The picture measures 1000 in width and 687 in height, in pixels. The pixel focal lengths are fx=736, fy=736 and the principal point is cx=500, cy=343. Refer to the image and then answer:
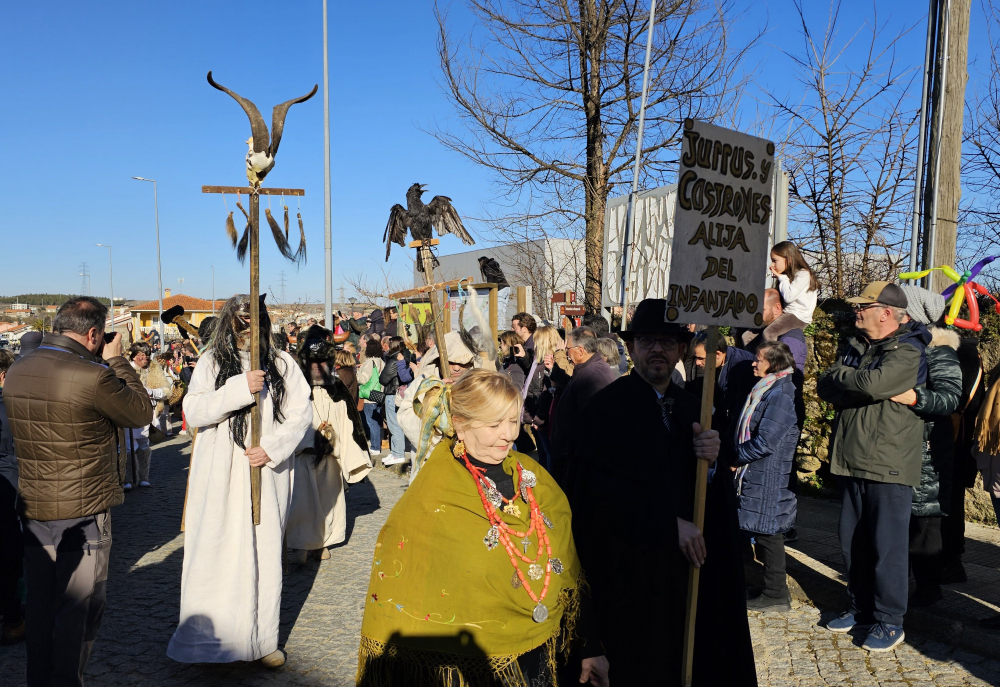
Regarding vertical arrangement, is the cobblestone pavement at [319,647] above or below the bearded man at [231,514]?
below

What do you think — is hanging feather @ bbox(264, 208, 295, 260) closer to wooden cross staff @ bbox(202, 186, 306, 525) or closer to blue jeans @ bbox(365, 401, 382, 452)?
wooden cross staff @ bbox(202, 186, 306, 525)

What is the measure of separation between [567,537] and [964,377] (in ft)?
13.7

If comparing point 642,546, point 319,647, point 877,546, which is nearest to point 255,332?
point 319,647

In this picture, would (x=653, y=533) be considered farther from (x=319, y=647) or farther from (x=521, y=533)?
(x=319, y=647)

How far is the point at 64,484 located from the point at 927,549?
519 centimetres

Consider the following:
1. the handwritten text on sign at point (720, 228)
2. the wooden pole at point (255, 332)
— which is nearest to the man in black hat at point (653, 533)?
the handwritten text on sign at point (720, 228)

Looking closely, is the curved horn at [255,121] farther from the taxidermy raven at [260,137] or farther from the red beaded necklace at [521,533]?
the red beaded necklace at [521,533]

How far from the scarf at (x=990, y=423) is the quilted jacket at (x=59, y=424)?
507 centimetres

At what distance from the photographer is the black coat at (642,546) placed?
10.3 ft

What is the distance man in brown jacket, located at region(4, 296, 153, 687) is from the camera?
3656mm

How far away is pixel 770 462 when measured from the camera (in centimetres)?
514

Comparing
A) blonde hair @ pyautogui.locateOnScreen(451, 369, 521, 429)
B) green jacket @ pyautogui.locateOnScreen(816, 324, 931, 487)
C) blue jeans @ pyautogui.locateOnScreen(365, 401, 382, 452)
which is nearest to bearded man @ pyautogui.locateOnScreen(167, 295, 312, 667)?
blonde hair @ pyautogui.locateOnScreen(451, 369, 521, 429)

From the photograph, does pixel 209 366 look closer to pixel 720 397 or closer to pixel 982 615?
pixel 720 397

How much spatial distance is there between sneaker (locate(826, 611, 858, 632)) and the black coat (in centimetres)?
178
